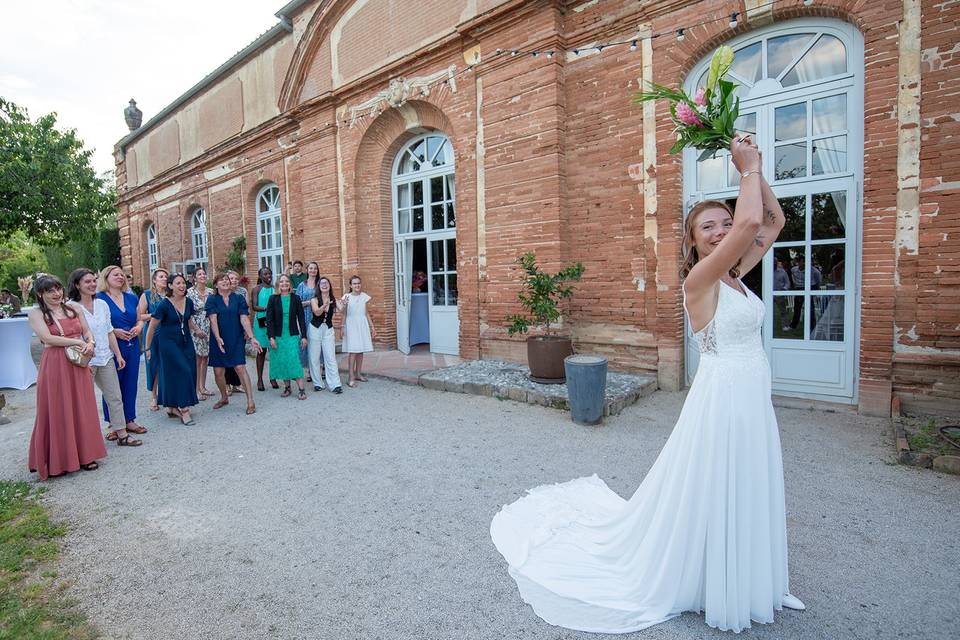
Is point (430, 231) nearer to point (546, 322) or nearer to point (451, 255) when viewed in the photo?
point (451, 255)

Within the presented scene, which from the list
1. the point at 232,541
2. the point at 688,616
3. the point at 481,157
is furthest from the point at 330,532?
the point at 481,157

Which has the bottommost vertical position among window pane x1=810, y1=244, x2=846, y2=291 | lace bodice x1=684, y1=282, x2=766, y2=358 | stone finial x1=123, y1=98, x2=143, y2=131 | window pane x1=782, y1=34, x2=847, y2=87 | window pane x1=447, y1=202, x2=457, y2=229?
lace bodice x1=684, y1=282, x2=766, y2=358

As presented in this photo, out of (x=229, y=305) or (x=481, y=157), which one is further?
(x=481, y=157)

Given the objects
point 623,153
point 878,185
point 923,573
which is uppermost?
point 623,153

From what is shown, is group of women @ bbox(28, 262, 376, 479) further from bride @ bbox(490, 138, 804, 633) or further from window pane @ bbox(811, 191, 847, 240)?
window pane @ bbox(811, 191, 847, 240)

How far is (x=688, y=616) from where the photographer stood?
246cm

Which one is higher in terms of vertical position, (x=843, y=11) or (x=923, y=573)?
(x=843, y=11)

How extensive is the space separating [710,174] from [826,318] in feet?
7.69

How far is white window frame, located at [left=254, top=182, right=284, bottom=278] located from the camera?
1372 cm

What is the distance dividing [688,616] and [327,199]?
1068 cm

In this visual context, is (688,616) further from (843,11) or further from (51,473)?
(843,11)

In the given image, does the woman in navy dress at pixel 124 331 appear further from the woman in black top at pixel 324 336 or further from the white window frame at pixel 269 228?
the white window frame at pixel 269 228

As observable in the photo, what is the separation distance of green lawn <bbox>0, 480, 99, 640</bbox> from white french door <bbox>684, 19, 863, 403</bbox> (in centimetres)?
674

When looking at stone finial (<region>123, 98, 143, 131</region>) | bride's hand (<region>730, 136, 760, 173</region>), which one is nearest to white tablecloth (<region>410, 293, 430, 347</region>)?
bride's hand (<region>730, 136, 760, 173</region>)
